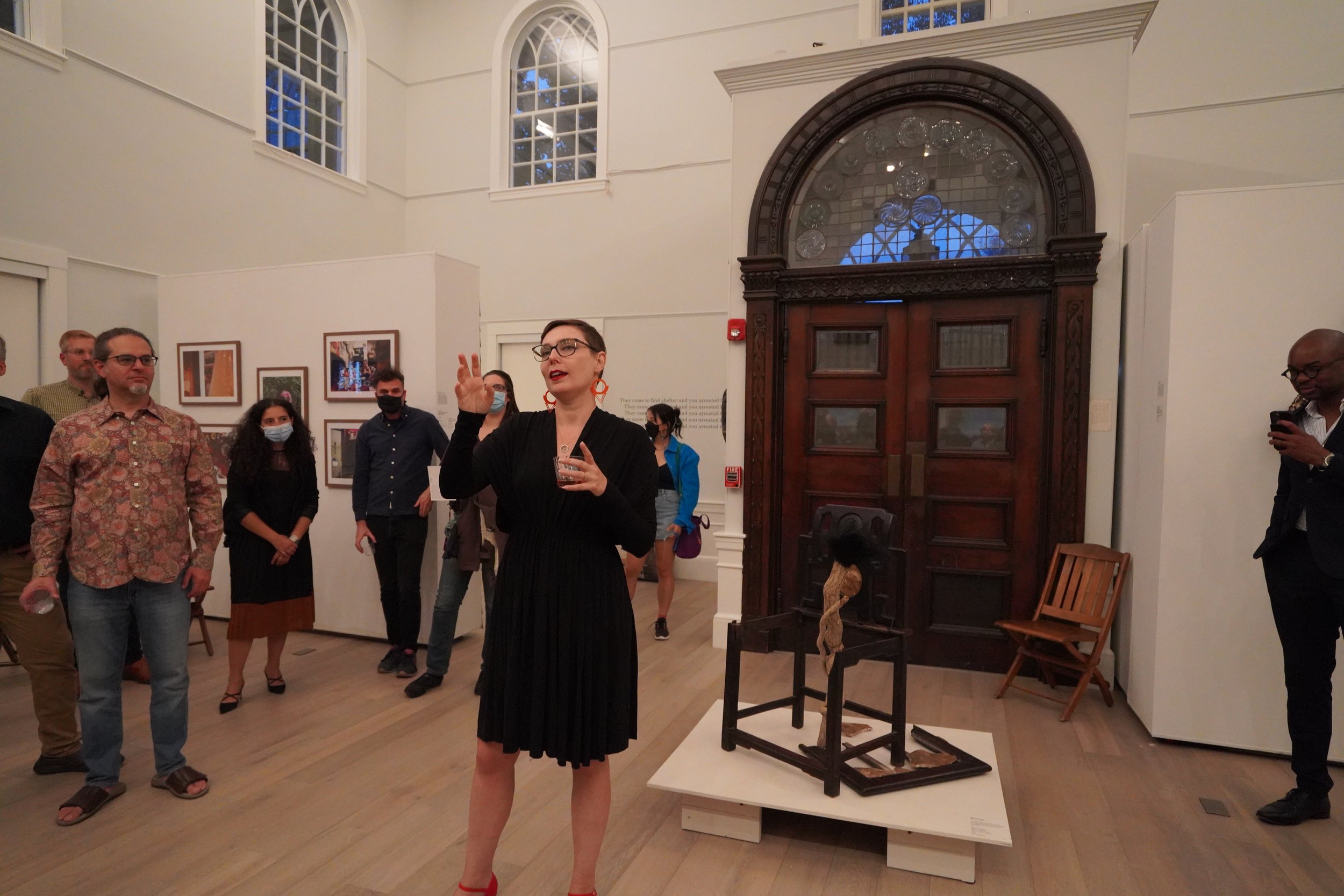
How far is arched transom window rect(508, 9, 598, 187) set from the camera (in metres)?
8.93

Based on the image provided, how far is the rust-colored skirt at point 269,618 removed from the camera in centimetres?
431

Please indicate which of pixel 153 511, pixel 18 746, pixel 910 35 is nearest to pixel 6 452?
pixel 153 511

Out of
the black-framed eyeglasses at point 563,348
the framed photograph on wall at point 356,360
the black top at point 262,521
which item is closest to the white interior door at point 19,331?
the framed photograph on wall at point 356,360

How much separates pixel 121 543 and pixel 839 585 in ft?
9.75

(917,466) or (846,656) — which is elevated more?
(917,466)

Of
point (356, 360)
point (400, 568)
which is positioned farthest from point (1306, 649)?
point (356, 360)

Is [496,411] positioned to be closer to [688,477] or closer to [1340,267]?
[688,477]

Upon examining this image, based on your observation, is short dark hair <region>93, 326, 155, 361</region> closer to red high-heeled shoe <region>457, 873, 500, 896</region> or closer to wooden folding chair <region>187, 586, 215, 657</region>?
red high-heeled shoe <region>457, 873, 500, 896</region>

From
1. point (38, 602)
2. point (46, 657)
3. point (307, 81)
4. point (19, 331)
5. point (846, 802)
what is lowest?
point (846, 802)

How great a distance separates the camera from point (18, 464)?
3.35 metres

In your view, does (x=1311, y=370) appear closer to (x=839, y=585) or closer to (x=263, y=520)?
(x=839, y=585)

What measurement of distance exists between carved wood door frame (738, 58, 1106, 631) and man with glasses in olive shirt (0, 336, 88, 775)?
3.97m

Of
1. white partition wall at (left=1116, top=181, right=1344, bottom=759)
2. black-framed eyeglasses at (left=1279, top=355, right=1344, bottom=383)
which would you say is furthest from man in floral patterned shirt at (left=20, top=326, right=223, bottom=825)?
white partition wall at (left=1116, top=181, right=1344, bottom=759)

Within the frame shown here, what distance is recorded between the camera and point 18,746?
3787 millimetres
